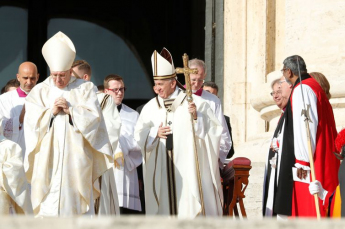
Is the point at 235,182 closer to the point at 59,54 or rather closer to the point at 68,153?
the point at 68,153

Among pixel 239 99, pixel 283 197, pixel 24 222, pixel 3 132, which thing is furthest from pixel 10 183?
pixel 24 222

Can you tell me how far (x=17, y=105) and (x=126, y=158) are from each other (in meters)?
1.18

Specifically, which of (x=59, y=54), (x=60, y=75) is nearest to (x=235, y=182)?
(x=60, y=75)

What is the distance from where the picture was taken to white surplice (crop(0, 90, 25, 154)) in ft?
26.6

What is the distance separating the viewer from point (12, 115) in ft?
27.4

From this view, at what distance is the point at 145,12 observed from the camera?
1412 cm

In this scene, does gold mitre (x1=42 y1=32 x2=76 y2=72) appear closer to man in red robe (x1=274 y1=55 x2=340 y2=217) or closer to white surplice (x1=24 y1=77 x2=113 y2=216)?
white surplice (x1=24 y1=77 x2=113 y2=216)

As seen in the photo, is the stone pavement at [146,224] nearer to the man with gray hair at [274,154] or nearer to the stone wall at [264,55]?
the man with gray hair at [274,154]

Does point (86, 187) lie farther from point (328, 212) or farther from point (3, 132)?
point (328, 212)

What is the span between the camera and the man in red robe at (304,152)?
623cm

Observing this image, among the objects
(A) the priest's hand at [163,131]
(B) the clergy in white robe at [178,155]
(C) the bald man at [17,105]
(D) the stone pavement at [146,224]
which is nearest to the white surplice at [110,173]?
(B) the clergy in white robe at [178,155]

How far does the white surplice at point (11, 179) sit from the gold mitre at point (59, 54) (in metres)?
0.82

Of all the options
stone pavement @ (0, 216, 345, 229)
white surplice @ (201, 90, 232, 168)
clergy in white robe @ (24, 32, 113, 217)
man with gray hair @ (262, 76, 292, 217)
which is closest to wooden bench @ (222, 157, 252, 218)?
white surplice @ (201, 90, 232, 168)

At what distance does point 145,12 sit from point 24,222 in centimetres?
1192
